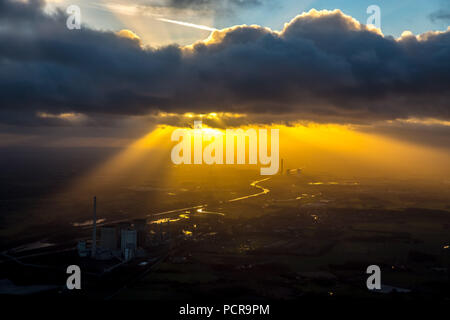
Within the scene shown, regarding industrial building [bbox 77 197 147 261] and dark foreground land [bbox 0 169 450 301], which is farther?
industrial building [bbox 77 197 147 261]

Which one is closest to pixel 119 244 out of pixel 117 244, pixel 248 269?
pixel 117 244

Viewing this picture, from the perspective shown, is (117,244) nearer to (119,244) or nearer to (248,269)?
(119,244)

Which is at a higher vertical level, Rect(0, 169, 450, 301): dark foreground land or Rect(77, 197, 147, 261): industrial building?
Rect(77, 197, 147, 261): industrial building

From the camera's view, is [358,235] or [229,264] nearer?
[229,264]

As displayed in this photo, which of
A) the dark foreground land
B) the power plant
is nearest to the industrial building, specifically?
the power plant

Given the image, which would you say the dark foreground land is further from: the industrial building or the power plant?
the industrial building

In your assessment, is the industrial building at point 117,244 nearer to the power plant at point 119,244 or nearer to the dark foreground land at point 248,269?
the power plant at point 119,244

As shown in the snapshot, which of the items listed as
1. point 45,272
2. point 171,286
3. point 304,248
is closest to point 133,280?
point 171,286

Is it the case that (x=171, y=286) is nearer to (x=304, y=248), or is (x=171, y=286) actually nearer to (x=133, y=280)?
(x=133, y=280)
